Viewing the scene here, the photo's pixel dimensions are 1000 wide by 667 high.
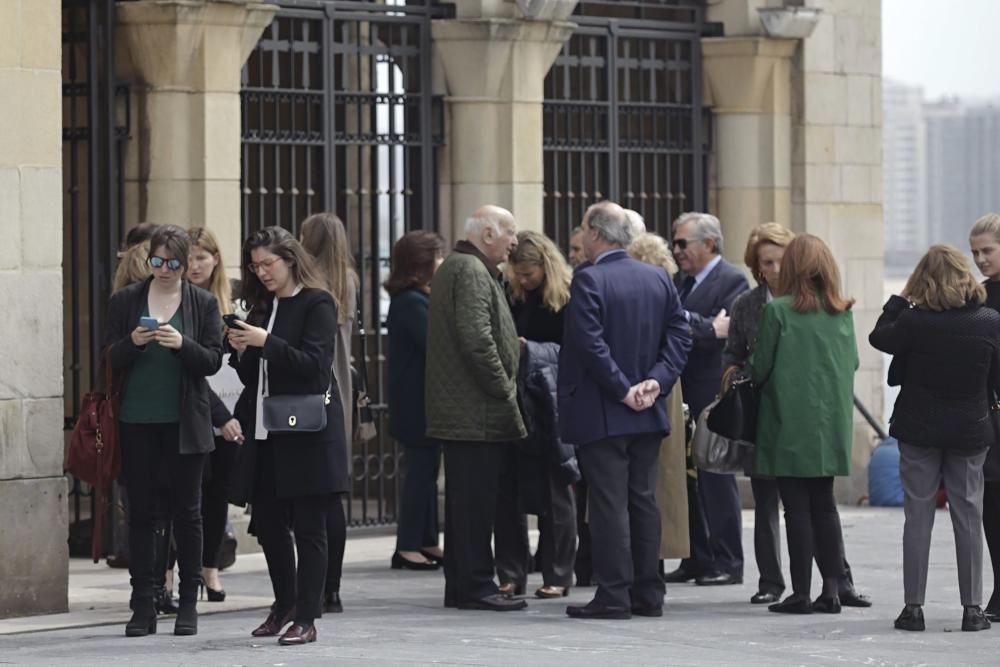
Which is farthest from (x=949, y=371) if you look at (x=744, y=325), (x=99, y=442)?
(x=99, y=442)

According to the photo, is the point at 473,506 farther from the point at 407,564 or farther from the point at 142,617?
the point at 407,564

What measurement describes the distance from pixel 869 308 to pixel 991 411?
630 cm

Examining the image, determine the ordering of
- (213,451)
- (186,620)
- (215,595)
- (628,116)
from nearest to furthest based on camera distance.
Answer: (186,620) < (213,451) < (215,595) < (628,116)

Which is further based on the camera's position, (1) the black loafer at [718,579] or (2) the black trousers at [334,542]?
(1) the black loafer at [718,579]

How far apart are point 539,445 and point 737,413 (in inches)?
38.7

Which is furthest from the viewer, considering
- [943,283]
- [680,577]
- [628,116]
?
[628,116]

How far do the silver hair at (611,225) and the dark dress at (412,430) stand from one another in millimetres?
1749

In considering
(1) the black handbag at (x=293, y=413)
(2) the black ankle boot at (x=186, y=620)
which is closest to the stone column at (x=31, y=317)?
(2) the black ankle boot at (x=186, y=620)

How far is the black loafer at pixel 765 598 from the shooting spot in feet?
36.9

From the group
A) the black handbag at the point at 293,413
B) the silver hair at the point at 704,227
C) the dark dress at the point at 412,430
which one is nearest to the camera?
→ the black handbag at the point at 293,413

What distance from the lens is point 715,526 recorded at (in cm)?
1195

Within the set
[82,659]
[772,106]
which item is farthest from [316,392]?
[772,106]

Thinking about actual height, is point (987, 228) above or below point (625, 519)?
above

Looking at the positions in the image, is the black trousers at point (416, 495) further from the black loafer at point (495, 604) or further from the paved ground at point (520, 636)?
the black loafer at point (495, 604)
